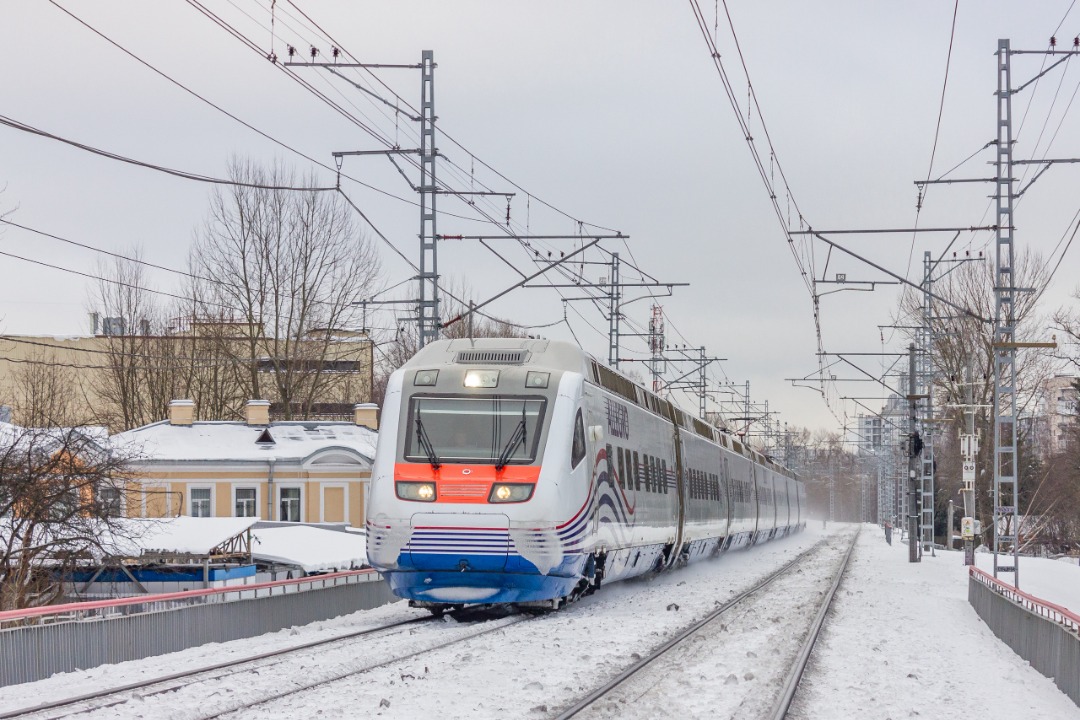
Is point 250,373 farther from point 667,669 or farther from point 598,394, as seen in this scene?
point 667,669

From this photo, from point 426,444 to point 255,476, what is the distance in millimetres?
27143

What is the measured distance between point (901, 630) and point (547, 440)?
5.31m

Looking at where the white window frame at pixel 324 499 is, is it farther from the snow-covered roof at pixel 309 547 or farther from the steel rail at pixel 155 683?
the steel rail at pixel 155 683

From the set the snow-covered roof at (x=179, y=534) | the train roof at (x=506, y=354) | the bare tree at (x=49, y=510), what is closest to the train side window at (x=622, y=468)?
the train roof at (x=506, y=354)

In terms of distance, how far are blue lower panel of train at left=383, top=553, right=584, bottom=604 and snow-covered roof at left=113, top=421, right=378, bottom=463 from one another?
25884 mm

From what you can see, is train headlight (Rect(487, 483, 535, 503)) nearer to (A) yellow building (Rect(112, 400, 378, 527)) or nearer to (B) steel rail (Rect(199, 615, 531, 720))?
(B) steel rail (Rect(199, 615, 531, 720))

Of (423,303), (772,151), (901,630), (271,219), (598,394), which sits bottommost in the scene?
(901,630)

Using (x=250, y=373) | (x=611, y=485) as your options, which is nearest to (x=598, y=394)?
(x=611, y=485)

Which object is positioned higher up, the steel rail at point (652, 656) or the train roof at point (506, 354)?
the train roof at point (506, 354)

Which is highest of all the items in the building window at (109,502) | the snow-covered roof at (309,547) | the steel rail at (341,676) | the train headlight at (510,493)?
the train headlight at (510,493)

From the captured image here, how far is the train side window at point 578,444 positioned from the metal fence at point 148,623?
3.97 m

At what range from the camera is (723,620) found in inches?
734

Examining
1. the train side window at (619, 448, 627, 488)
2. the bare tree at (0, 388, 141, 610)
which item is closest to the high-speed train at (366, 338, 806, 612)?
the train side window at (619, 448, 627, 488)

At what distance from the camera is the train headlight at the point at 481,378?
18219 millimetres
